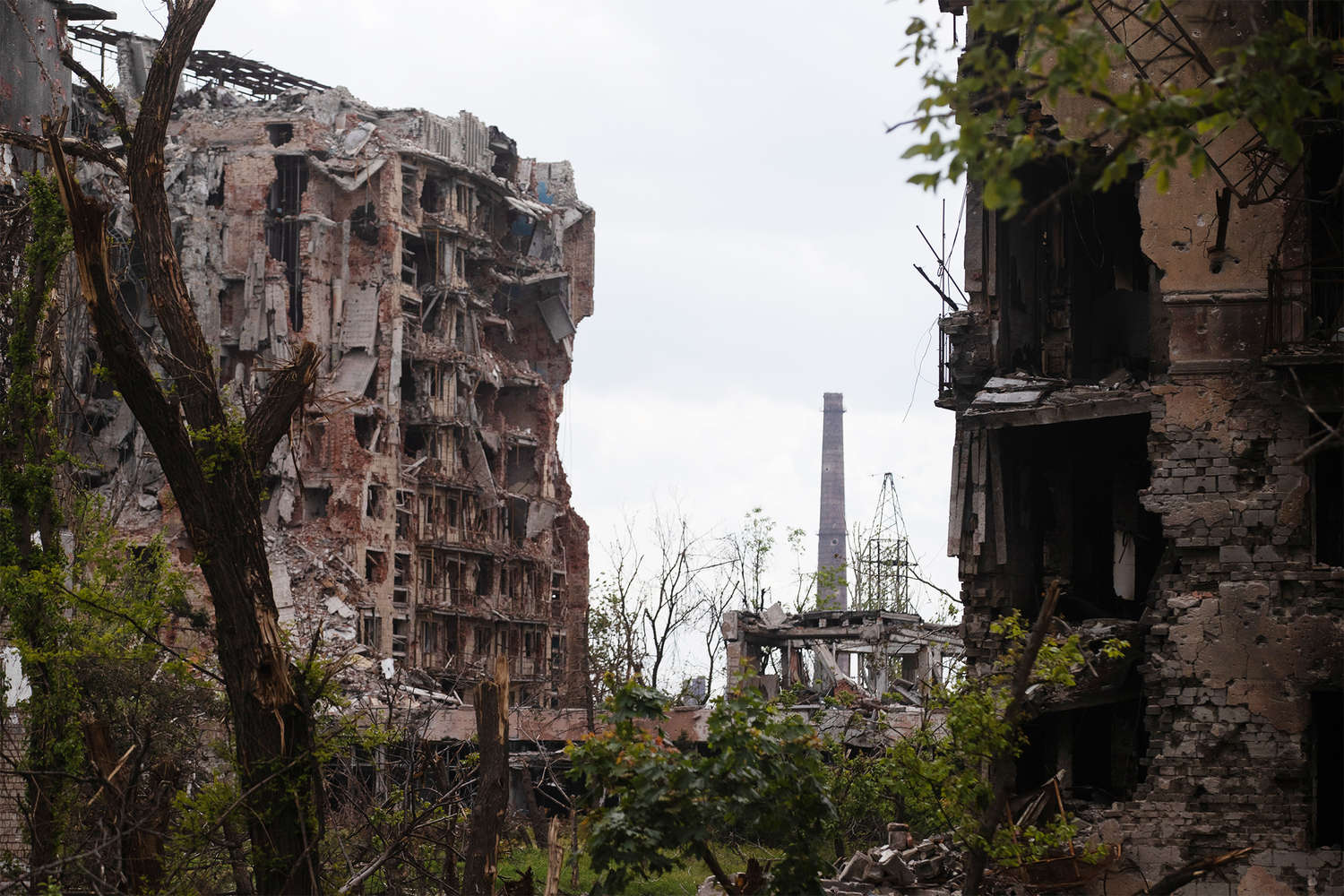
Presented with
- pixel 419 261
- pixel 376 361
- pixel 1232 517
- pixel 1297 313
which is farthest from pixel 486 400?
pixel 1297 313

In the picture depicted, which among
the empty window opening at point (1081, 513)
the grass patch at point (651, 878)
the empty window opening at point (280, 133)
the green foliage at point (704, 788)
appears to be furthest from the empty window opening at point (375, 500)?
the green foliage at point (704, 788)

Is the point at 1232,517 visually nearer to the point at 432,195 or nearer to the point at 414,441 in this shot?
the point at 414,441

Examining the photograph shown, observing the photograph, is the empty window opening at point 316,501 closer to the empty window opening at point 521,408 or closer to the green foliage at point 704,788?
the empty window opening at point 521,408

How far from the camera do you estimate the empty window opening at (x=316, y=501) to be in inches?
1726

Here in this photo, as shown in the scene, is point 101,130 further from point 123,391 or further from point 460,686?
point 123,391

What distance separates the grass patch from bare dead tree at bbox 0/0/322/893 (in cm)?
1499

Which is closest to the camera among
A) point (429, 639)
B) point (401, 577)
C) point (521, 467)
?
point (401, 577)

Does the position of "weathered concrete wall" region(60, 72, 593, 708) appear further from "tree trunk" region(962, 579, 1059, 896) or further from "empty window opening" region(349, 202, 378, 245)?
"tree trunk" region(962, 579, 1059, 896)

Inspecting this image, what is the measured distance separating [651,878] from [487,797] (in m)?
16.1

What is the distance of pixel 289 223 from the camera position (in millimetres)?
45562

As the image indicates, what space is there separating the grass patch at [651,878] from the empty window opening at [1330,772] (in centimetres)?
1069

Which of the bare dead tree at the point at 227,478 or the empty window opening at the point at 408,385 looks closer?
the bare dead tree at the point at 227,478

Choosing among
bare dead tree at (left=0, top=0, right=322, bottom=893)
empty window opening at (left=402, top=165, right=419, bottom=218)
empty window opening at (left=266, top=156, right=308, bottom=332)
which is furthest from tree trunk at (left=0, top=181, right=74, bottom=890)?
empty window opening at (left=402, top=165, right=419, bottom=218)

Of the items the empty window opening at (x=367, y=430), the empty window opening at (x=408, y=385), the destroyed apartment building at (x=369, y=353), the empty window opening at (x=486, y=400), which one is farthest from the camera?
the empty window opening at (x=486, y=400)
